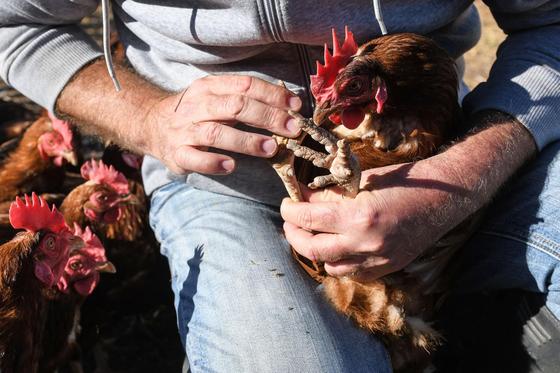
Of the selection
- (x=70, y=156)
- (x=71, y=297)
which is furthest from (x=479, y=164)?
(x=70, y=156)

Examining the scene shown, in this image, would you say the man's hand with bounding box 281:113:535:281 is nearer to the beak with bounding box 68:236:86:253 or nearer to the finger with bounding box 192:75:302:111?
the finger with bounding box 192:75:302:111

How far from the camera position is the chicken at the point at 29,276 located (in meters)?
1.56

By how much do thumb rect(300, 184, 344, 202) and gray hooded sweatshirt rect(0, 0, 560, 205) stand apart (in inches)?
8.5

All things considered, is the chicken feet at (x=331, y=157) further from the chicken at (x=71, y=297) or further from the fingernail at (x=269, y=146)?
the chicken at (x=71, y=297)

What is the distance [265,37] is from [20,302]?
0.94 meters

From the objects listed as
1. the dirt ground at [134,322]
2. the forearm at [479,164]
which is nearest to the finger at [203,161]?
the forearm at [479,164]

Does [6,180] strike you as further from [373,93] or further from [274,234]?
[373,93]

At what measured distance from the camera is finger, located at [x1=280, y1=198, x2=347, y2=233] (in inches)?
46.2

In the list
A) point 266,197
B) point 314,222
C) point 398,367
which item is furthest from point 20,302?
point 398,367

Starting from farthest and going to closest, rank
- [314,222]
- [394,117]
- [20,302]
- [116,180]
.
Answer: [116,180], [20,302], [394,117], [314,222]

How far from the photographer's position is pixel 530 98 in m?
1.37

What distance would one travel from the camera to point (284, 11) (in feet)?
4.20

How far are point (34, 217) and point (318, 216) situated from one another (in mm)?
910

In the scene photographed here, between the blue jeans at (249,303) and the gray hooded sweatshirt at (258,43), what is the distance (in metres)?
0.08
